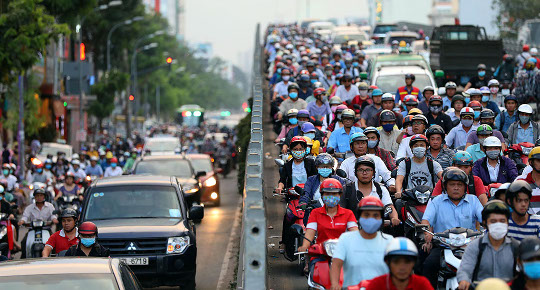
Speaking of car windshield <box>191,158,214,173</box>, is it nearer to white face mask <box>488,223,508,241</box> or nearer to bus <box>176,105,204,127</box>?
white face mask <box>488,223,508,241</box>

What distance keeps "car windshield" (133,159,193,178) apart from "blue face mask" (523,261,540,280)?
2004 centimetres

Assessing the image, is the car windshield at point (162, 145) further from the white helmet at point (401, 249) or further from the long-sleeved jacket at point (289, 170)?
the white helmet at point (401, 249)

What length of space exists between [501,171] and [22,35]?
49.3 feet

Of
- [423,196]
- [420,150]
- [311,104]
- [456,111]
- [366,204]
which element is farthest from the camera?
[311,104]

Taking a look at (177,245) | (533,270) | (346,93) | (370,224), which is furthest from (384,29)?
(533,270)

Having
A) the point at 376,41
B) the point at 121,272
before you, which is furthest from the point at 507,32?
the point at 121,272

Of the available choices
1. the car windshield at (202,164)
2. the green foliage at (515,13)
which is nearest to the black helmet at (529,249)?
the car windshield at (202,164)

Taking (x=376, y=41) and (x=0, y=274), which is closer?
(x=0, y=274)

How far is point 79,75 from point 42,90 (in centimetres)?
981

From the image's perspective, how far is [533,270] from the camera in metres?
7.43

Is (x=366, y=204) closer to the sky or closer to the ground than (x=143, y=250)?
closer to the sky

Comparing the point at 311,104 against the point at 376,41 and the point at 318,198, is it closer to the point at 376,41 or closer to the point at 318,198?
the point at 318,198

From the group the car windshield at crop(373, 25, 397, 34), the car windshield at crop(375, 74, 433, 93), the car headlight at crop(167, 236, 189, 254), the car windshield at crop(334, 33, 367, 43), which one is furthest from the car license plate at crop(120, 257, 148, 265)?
the car windshield at crop(373, 25, 397, 34)

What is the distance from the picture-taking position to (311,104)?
23656 mm
